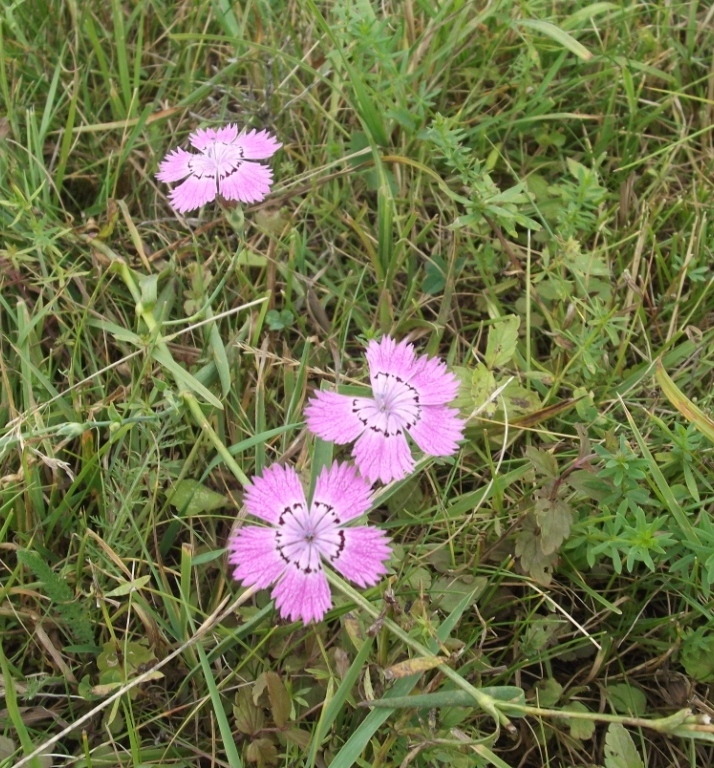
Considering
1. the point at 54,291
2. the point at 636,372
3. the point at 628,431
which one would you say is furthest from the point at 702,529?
the point at 54,291

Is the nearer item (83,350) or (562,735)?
(562,735)

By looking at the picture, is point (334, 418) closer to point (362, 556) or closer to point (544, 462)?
point (362, 556)

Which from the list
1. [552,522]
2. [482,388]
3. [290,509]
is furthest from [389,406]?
[552,522]

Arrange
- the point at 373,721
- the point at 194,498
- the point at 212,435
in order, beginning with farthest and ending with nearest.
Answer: the point at 194,498 < the point at 212,435 < the point at 373,721

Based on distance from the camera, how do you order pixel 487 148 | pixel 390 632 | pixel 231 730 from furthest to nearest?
pixel 487 148 < pixel 231 730 < pixel 390 632

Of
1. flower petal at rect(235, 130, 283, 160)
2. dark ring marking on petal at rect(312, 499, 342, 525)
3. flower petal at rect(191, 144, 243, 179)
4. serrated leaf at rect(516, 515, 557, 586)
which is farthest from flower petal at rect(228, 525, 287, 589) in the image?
flower petal at rect(235, 130, 283, 160)

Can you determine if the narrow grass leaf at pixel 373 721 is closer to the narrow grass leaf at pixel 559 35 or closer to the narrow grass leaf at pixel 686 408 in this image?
the narrow grass leaf at pixel 686 408

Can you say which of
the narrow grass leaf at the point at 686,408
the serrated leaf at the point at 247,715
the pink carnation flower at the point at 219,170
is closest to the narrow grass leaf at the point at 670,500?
the narrow grass leaf at the point at 686,408

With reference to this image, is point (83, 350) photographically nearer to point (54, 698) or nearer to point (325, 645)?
point (54, 698)
